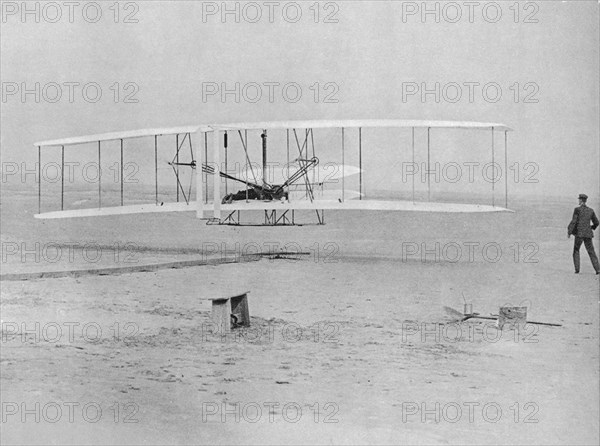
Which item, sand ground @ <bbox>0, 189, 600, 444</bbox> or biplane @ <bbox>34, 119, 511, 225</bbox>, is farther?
biplane @ <bbox>34, 119, 511, 225</bbox>

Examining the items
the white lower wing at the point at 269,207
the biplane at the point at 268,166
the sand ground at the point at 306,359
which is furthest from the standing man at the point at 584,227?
the white lower wing at the point at 269,207

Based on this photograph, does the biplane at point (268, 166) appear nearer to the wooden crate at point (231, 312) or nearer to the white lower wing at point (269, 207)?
the white lower wing at point (269, 207)

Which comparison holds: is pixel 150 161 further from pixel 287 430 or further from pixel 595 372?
pixel 595 372


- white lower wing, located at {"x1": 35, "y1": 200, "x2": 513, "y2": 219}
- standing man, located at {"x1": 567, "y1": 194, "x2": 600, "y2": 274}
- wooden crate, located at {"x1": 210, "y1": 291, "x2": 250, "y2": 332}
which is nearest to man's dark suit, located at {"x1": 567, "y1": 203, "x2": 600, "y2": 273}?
standing man, located at {"x1": 567, "y1": 194, "x2": 600, "y2": 274}

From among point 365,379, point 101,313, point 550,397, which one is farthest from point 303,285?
point 550,397

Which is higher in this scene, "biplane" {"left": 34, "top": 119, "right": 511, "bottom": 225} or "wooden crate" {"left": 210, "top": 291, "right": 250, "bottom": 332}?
"biplane" {"left": 34, "top": 119, "right": 511, "bottom": 225}

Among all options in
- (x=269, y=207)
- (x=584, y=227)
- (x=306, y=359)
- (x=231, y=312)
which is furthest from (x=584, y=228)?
(x=231, y=312)

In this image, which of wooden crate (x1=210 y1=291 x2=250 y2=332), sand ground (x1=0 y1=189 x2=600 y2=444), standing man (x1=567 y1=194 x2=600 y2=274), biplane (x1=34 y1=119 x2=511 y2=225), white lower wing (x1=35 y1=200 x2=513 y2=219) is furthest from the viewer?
white lower wing (x1=35 y1=200 x2=513 y2=219)

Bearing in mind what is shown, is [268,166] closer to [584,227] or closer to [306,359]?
[306,359]

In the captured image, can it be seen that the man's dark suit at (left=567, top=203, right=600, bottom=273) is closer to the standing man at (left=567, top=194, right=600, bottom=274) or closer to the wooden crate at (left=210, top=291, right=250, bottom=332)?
the standing man at (left=567, top=194, right=600, bottom=274)
